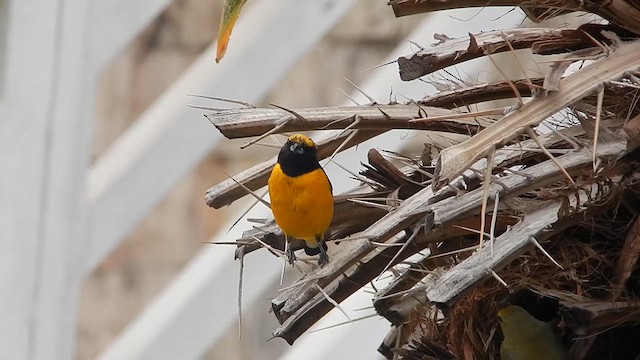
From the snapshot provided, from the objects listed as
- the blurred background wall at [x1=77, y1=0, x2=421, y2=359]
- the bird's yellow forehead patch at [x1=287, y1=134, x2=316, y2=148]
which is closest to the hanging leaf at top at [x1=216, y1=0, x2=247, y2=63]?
the bird's yellow forehead patch at [x1=287, y1=134, x2=316, y2=148]

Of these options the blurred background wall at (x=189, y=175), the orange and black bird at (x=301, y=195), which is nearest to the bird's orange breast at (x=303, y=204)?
the orange and black bird at (x=301, y=195)

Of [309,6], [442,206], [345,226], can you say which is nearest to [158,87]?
[309,6]

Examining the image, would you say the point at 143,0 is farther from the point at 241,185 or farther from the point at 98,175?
the point at 241,185

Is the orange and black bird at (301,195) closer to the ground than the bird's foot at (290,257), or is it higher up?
higher up

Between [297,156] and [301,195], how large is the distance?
26mm

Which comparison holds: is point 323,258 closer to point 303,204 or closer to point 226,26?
point 303,204

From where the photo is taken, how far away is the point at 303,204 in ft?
1.91

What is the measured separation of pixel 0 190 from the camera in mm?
1144

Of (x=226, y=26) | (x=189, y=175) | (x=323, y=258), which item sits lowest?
(x=189, y=175)

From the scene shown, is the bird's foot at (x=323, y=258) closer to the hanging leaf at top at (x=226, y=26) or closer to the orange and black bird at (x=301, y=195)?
the orange and black bird at (x=301, y=195)

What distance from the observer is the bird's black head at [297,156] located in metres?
0.60

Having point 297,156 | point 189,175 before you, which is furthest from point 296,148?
point 189,175

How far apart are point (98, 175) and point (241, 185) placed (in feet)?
2.17

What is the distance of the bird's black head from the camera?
1.96 ft
